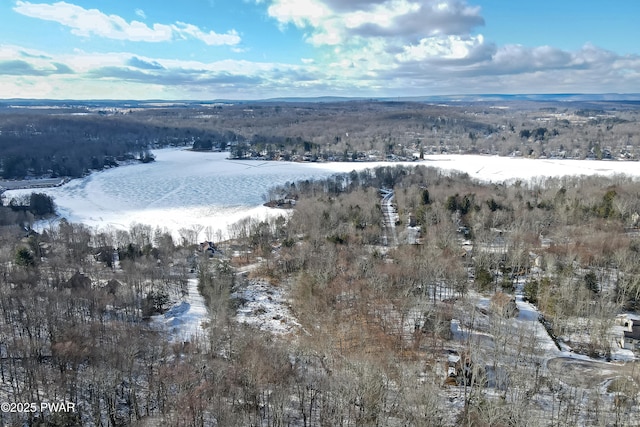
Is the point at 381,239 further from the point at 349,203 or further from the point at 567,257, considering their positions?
the point at 567,257

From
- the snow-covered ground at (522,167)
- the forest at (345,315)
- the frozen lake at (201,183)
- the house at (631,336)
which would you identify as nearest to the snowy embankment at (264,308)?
the forest at (345,315)

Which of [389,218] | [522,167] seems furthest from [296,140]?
[389,218]

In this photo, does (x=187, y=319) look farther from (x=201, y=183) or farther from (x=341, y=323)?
(x=201, y=183)

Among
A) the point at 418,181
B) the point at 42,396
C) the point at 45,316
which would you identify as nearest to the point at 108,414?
the point at 42,396

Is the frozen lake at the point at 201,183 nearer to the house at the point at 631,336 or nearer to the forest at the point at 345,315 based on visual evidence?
the forest at the point at 345,315

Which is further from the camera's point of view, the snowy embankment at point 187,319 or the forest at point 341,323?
the snowy embankment at point 187,319

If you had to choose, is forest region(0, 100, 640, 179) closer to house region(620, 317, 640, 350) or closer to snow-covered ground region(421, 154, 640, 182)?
snow-covered ground region(421, 154, 640, 182)

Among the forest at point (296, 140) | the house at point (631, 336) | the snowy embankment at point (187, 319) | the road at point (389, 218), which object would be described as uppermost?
the forest at point (296, 140)

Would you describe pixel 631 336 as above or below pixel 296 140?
below
